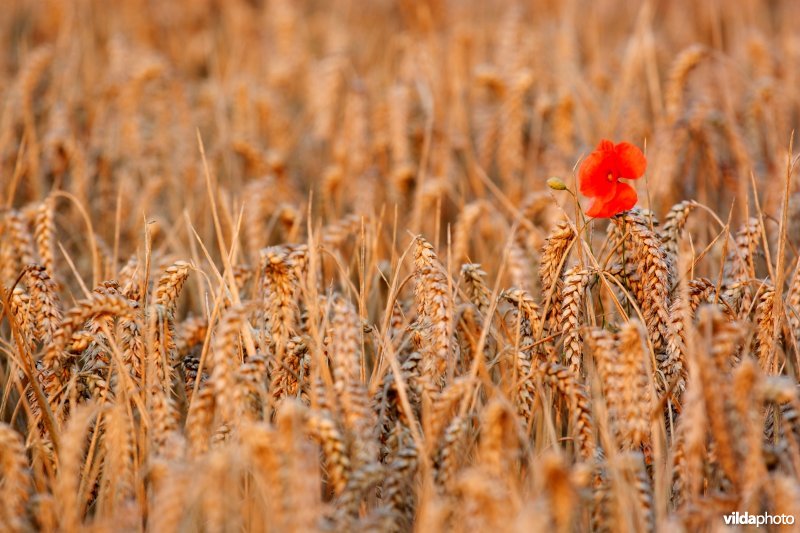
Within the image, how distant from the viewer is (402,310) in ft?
7.04

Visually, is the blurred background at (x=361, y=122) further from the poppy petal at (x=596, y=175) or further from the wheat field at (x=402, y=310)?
the poppy petal at (x=596, y=175)

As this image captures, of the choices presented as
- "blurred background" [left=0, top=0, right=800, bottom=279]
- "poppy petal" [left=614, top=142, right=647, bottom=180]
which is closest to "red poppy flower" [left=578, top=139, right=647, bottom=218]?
"poppy petal" [left=614, top=142, right=647, bottom=180]

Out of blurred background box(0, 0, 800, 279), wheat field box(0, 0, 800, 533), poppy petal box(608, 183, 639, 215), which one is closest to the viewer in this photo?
wheat field box(0, 0, 800, 533)

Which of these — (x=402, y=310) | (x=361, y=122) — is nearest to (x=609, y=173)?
(x=402, y=310)

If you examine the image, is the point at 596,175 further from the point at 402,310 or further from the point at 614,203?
the point at 402,310

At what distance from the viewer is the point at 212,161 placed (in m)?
3.25

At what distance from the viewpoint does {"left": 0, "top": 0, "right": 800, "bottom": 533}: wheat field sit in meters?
1.48

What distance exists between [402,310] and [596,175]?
0.61 m

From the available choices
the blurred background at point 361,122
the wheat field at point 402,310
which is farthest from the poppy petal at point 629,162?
the blurred background at point 361,122

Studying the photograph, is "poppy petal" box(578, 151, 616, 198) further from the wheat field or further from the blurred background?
the blurred background

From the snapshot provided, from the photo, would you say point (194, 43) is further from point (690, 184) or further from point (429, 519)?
point (429, 519)

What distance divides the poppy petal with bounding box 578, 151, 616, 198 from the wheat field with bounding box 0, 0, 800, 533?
0.27ft

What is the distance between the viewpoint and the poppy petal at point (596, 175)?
1773mm

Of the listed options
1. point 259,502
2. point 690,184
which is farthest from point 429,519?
point 690,184
